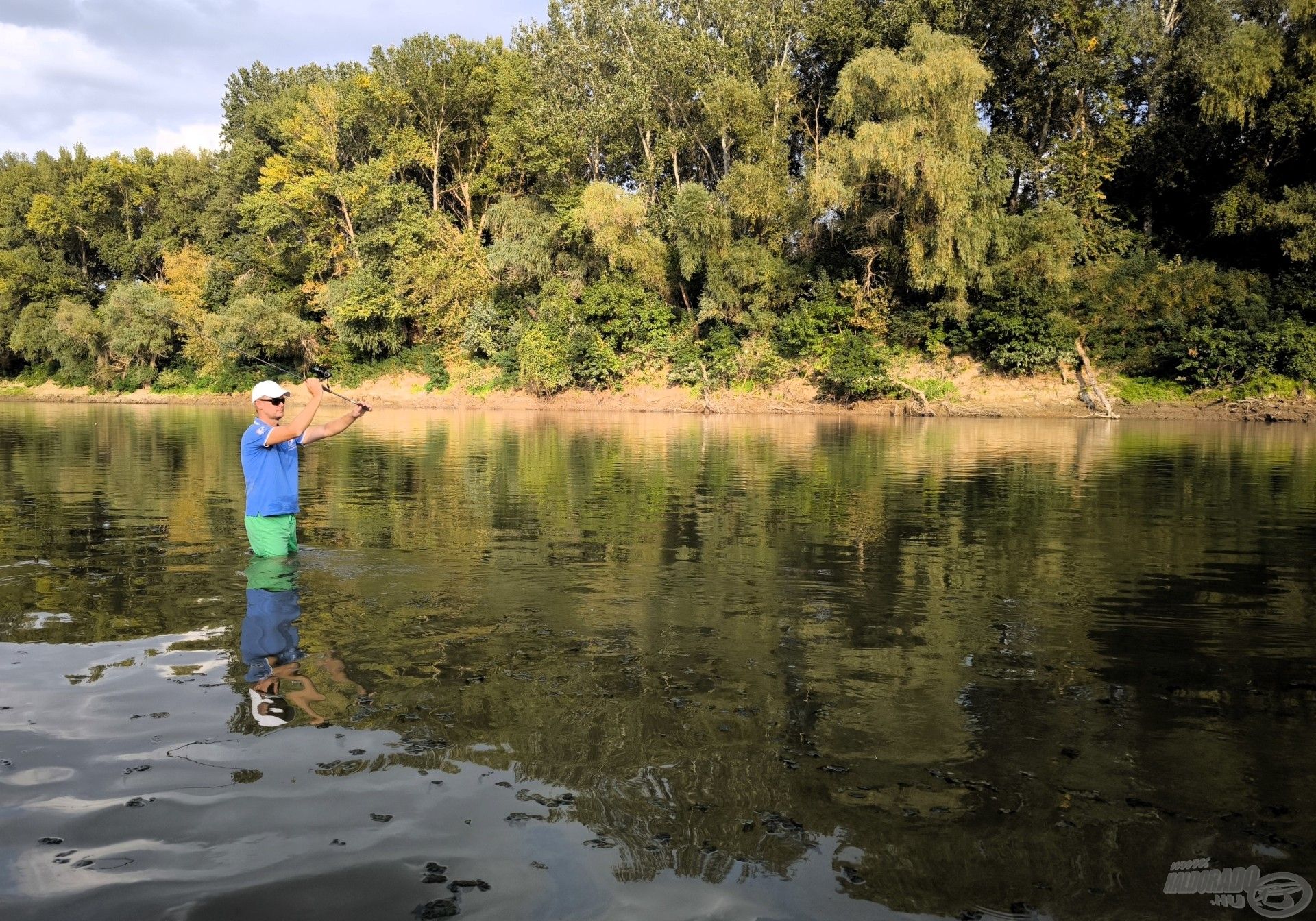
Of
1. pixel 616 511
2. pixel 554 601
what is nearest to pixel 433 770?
pixel 554 601

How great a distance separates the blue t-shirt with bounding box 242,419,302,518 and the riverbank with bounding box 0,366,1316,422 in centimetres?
3565

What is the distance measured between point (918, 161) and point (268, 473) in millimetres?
35328

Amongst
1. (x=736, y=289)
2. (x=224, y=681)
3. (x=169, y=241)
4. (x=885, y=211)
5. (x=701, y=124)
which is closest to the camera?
(x=224, y=681)

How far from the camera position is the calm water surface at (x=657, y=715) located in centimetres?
425

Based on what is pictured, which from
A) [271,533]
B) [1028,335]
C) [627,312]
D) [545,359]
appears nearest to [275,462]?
[271,533]

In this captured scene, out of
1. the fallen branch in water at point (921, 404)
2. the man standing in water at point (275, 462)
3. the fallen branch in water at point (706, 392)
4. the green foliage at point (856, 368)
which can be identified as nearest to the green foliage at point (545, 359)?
the fallen branch in water at point (706, 392)

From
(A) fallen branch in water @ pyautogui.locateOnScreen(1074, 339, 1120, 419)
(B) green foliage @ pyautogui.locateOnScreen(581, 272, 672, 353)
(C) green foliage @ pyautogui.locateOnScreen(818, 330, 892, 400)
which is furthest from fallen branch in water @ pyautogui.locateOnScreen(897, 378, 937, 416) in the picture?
(B) green foliage @ pyautogui.locateOnScreen(581, 272, 672, 353)

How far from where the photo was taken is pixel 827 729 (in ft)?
19.3

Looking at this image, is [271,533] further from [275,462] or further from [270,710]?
[270,710]

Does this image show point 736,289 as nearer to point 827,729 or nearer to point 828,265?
point 828,265

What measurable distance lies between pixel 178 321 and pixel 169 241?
12.4 metres

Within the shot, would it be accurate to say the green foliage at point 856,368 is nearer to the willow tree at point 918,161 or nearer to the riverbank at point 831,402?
the riverbank at point 831,402

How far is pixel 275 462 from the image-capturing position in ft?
31.7

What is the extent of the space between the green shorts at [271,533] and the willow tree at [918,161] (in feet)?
111
